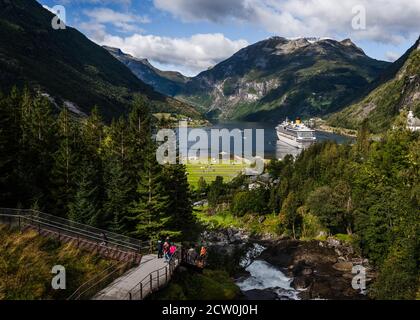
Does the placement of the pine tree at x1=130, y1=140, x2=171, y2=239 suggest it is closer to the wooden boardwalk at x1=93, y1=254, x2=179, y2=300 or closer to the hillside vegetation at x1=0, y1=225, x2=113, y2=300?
the wooden boardwalk at x1=93, y1=254, x2=179, y2=300

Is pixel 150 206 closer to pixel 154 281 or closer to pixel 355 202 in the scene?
pixel 154 281

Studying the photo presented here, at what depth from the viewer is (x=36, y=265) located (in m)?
25.8

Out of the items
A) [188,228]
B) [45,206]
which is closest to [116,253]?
[45,206]

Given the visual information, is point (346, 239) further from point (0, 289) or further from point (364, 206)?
point (0, 289)

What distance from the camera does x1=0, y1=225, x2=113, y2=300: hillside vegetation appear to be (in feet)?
75.8

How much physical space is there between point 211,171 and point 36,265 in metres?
125

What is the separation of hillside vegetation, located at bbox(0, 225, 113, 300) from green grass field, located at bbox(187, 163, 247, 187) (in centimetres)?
9856

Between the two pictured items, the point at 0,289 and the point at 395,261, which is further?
the point at 395,261

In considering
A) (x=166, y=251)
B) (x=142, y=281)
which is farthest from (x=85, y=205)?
(x=142, y=281)

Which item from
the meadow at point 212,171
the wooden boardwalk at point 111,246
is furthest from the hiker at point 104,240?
the meadow at point 212,171

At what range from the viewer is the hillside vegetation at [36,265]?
2309 cm

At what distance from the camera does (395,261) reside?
4788 cm

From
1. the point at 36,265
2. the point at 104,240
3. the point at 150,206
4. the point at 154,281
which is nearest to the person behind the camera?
the point at 36,265
